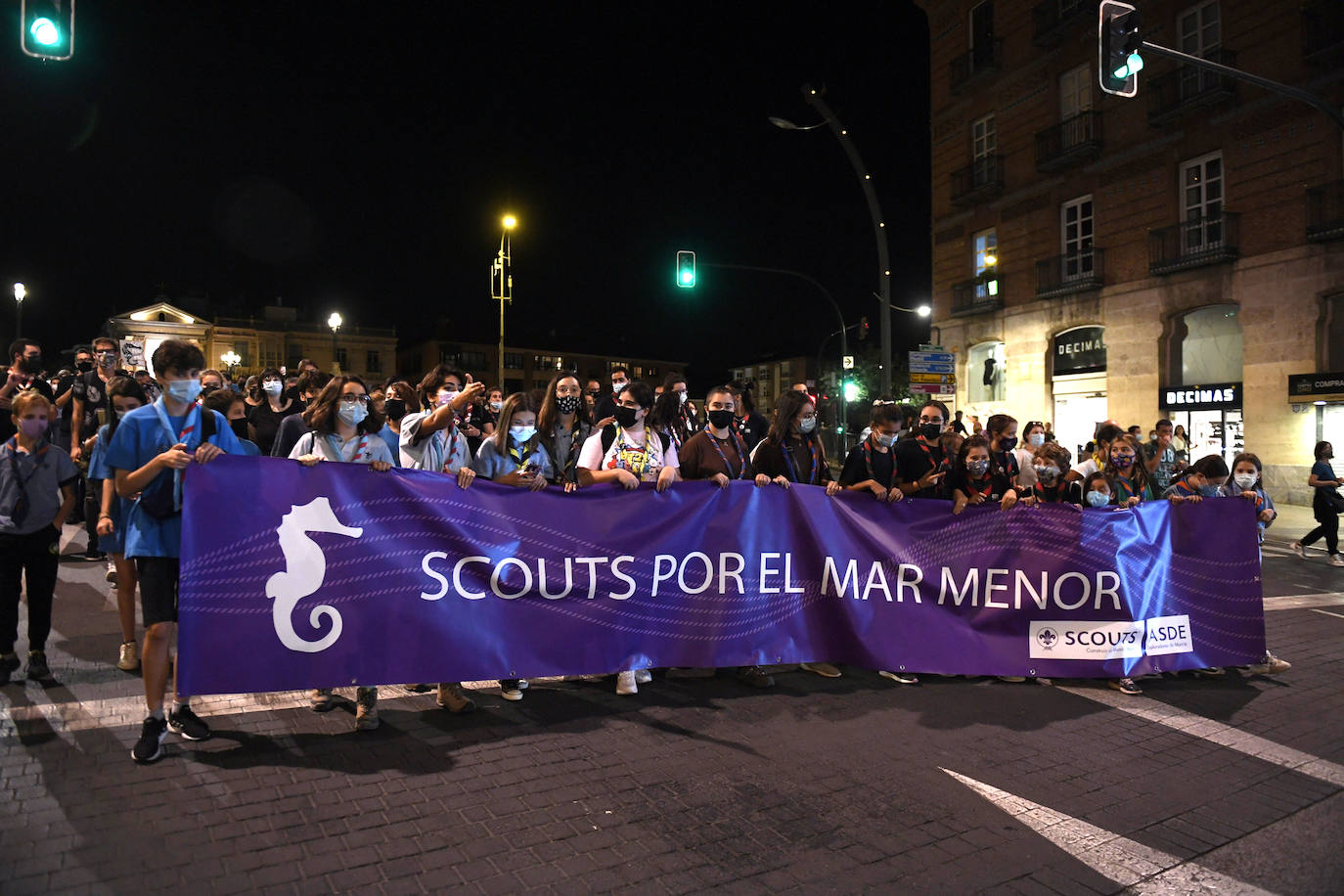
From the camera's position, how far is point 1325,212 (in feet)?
62.7

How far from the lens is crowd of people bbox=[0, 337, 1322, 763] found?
460 cm

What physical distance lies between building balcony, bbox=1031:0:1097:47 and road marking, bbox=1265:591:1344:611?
20.9 meters

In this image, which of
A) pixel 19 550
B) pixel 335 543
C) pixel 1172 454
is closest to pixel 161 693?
pixel 335 543

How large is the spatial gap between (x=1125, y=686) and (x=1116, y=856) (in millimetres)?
2709

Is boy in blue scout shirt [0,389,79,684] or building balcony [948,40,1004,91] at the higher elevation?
building balcony [948,40,1004,91]

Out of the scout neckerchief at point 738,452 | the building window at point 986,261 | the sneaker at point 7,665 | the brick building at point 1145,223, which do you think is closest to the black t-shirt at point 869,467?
the scout neckerchief at point 738,452

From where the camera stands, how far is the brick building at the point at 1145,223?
64.7ft

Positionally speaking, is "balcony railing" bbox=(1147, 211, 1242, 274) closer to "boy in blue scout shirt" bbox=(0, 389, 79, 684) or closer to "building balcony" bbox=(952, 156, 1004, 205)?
"building balcony" bbox=(952, 156, 1004, 205)

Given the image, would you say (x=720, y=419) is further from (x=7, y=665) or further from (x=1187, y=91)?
(x=1187, y=91)

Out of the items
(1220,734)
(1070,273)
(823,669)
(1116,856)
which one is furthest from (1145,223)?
(1116,856)

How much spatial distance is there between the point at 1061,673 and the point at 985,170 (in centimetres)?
2694

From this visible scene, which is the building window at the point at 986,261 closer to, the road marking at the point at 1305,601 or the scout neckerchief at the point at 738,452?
the road marking at the point at 1305,601

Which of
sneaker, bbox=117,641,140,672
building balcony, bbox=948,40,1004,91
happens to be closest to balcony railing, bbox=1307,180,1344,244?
building balcony, bbox=948,40,1004,91

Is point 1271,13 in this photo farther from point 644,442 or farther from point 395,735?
point 395,735
